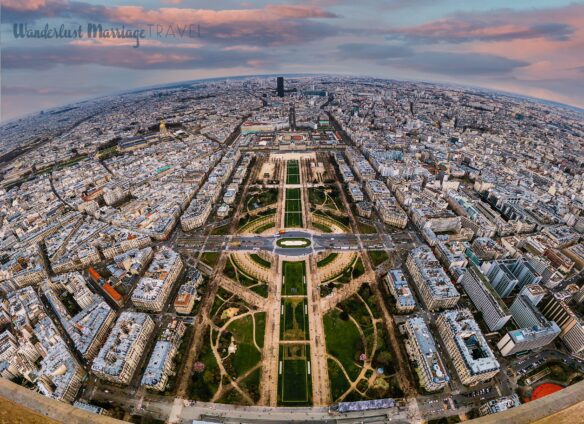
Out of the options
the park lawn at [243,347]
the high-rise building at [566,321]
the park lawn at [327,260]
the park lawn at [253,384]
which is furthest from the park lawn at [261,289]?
the high-rise building at [566,321]

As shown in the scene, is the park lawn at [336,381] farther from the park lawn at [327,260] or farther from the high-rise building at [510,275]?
the high-rise building at [510,275]

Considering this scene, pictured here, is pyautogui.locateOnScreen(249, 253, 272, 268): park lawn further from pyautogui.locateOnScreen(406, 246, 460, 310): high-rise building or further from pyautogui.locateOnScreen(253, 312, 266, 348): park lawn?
pyautogui.locateOnScreen(406, 246, 460, 310): high-rise building

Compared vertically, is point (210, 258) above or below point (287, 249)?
below

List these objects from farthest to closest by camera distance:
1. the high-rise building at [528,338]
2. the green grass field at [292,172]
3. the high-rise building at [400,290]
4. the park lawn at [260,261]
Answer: the green grass field at [292,172] → the park lawn at [260,261] → the high-rise building at [400,290] → the high-rise building at [528,338]

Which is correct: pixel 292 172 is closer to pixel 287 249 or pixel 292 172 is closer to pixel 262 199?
pixel 262 199

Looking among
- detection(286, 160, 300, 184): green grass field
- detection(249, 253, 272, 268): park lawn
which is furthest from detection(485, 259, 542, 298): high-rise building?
detection(286, 160, 300, 184): green grass field

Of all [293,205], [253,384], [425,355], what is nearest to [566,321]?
[425,355]
